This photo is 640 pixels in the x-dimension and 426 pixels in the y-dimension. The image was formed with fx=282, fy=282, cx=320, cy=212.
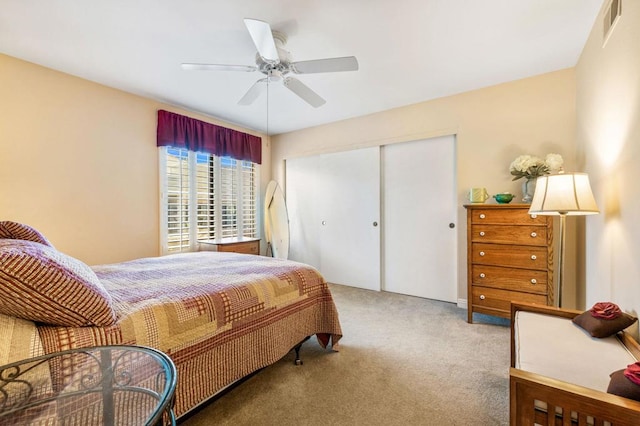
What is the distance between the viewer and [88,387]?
89cm

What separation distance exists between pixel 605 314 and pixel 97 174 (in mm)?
4181

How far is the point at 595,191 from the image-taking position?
2.05 metres

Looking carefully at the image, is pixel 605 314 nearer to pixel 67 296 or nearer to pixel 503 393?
pixel 503 393

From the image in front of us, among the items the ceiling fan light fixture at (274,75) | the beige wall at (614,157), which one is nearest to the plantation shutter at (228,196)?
the ceiling fan light fixture at (274,75)

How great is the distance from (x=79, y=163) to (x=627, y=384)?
409cm

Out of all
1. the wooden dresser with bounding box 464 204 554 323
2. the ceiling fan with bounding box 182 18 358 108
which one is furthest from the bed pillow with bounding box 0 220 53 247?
the wooden dresser with bounding box 464 204 554 323

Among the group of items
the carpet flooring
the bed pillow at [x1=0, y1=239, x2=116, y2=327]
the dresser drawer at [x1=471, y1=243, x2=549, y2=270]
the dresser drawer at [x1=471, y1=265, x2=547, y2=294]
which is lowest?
the carpet flooring

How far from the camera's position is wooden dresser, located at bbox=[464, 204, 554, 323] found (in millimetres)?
2523

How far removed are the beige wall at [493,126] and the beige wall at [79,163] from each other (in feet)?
9.99

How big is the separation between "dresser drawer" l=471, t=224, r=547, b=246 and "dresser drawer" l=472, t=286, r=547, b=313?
47 centimetres

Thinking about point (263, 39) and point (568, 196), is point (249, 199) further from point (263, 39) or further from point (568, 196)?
point (568, 196)

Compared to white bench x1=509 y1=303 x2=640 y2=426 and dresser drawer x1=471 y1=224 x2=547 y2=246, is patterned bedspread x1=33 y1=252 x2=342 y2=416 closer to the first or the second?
white bench x1=509 y1=303 x2=640 y2=426

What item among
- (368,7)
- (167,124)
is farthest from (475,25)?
(167,124)

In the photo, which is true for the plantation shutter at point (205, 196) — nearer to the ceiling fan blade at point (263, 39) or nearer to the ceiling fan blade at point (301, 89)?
the ceiling fan blade at point (301, 89)
